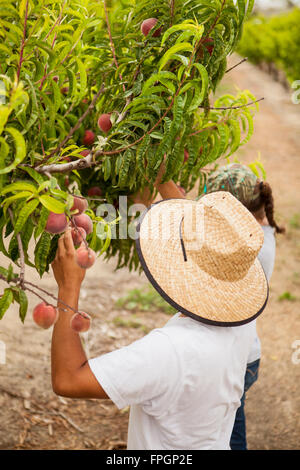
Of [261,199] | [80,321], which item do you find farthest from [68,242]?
[261,199]

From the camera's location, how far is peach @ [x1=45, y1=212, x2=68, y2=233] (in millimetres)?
1044

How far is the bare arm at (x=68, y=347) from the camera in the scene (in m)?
1.14

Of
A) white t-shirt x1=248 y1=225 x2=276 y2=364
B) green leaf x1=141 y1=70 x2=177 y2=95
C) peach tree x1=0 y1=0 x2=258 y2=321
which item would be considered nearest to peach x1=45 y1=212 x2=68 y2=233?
peach tree x1=0 y1=0 x2=258 y2=321

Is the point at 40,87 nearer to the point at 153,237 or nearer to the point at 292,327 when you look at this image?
the point at 153,237

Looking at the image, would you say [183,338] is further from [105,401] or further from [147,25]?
[105,401]

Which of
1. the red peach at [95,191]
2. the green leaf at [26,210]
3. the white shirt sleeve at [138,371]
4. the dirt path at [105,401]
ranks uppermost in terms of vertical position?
the green leaf at [26,210]

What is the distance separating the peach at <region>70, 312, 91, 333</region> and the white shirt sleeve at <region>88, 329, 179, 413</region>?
0.27 feet

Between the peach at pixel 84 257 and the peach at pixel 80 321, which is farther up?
the peach at pixel 84 257

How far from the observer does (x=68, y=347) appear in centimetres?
117

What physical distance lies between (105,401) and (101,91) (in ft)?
7.24

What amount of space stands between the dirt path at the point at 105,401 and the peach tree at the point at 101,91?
2.70ft

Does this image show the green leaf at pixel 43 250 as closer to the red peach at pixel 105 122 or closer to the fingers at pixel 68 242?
the fingers at pixel 68 242

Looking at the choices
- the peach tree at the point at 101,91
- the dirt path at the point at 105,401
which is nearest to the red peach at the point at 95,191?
the peach tree at the point at 101,91
